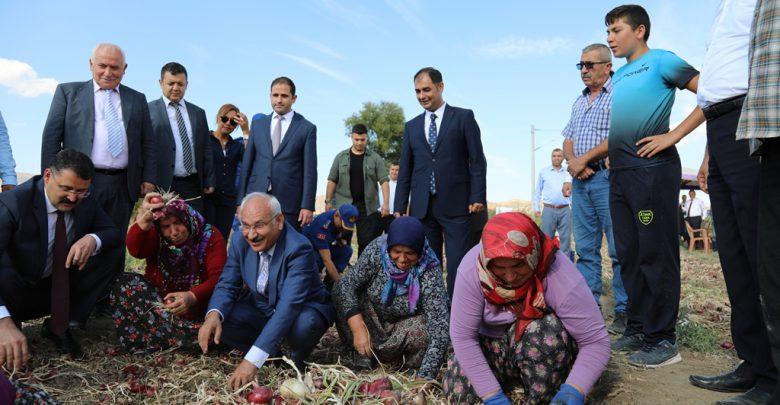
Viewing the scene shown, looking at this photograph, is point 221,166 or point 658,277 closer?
point 658,277

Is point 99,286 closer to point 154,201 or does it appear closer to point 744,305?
point 154,201

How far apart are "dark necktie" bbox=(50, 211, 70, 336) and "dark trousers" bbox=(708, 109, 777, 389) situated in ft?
14.0

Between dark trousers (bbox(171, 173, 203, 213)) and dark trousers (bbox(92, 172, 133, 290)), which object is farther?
dark trousers (bbox(171, 173, 203, 213))

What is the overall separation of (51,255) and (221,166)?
101 inches

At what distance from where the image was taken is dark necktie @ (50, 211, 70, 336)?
3855mm

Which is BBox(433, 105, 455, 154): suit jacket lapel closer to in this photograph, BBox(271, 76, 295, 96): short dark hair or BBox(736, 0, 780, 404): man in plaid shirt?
BBox(271, 76, 295, 96): short dark hair

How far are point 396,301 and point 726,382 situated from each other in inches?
83.1

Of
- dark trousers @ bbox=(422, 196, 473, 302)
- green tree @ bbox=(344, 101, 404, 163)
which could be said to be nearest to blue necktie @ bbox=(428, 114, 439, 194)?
dark trousers @ bbox=(422, 196, 473, 302)

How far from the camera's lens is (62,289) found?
3910 mm

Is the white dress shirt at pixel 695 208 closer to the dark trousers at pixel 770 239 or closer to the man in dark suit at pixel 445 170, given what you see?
the man in dark suit at pixel 445 170

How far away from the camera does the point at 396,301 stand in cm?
396

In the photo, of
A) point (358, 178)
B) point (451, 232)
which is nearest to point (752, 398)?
point (451, 232)

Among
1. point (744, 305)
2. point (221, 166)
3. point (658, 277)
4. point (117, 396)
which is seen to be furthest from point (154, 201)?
point (744, 305)

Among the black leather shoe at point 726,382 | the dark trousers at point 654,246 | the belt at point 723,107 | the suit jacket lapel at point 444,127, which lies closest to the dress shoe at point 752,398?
the black leather shoe at point 726,382
